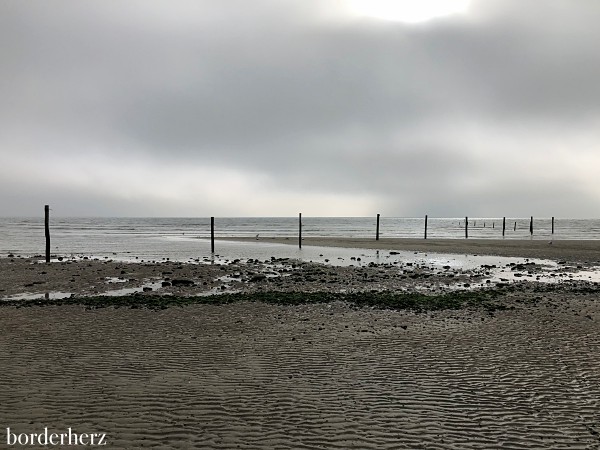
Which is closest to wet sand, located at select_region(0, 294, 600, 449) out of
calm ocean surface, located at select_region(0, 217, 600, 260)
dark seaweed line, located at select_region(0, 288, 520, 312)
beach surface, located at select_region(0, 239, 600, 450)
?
beach surface, located at select_region(0, 239, 600, 450)

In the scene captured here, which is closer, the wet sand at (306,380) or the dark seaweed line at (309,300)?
the wet sand at (306,380)

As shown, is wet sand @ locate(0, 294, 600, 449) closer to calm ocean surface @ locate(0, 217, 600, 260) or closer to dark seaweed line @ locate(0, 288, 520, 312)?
dark seaweed line @ locate(0, 288, 520, 312)

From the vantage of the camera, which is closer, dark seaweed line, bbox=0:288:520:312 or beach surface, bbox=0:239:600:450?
beach surface, bbox=0:239:600:450

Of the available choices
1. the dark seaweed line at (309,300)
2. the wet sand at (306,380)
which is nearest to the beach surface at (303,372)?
the wet sand at (306,380)

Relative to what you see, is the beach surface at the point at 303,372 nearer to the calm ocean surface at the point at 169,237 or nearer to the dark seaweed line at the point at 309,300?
the dark seaweed line at the point at 309,300

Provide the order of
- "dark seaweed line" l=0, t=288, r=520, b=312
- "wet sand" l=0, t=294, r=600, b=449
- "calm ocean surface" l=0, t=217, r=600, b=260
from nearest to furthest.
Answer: "wet sand" l=0, t=294, r=600, b=449 < "dark seaweed line" l=0, t=288, r=520, b=312 < "calm ocean surface" l=0, t=217, r=600, b=260

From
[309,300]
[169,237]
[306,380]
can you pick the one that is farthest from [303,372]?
[169,237]

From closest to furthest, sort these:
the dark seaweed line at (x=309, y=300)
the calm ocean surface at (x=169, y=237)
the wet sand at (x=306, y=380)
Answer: the wet sand at (x=306, y=380)
the dark seaweed line at (x=309, y=300)
the calm ocean surface at (x=169, y=237)

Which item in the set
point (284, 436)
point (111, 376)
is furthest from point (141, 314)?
point (284, 436)

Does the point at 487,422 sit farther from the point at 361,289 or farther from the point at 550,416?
the point at 361,289

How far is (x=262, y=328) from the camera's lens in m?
10.2

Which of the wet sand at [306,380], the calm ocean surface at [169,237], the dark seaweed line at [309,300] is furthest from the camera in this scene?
the calm ocean surface at [169,237]

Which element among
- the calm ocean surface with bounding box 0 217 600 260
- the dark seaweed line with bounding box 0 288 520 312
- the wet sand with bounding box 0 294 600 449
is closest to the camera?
the wet sand with bounding box 0 294 600 449

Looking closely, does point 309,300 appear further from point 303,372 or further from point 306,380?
point 306,380
